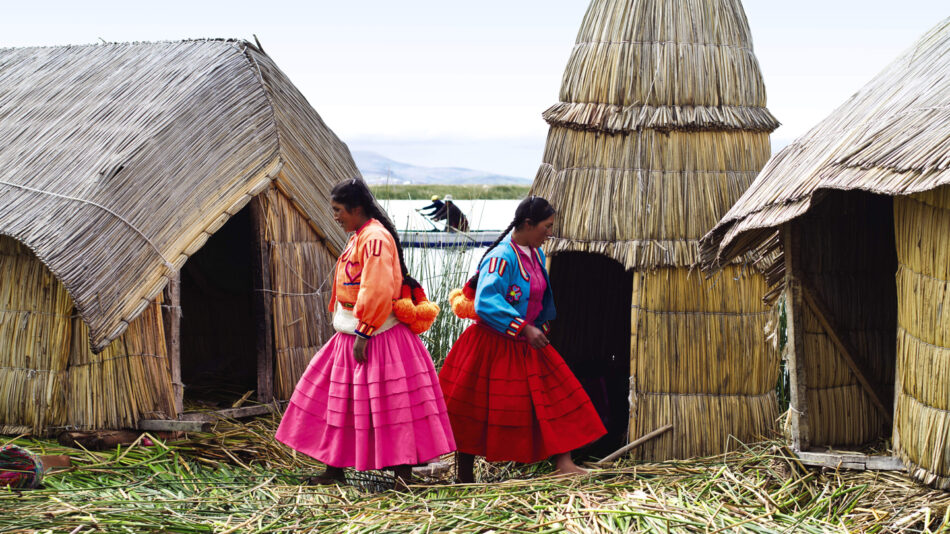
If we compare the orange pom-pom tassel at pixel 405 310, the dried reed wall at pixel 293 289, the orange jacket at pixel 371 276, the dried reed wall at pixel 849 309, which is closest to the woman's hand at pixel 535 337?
the orange pom-pom tassel at pixel 405 310

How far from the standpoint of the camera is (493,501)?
4691mm

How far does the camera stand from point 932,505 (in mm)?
4207

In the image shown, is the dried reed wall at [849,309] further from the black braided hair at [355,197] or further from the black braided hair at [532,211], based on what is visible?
the black braided hair at [355,197]

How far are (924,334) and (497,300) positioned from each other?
1.97m

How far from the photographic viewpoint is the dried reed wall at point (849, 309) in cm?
510

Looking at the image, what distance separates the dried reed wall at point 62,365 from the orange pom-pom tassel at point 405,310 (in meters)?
1.79

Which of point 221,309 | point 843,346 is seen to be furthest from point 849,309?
point 221,309

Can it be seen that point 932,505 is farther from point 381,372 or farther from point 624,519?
point 381,372

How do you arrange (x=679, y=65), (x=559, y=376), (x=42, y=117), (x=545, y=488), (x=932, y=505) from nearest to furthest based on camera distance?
1. (x=932, y=505)
2. (x=545, y=488)
3. (x=559, y=376)
4. (x=679, y=65)
5. (x=42, y=117)

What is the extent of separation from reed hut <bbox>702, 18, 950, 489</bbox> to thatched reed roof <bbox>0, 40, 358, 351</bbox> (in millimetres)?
2931

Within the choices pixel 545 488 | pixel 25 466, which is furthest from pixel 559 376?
pixel 25 466

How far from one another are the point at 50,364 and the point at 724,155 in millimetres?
4071

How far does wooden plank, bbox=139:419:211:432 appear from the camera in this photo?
19.8ft

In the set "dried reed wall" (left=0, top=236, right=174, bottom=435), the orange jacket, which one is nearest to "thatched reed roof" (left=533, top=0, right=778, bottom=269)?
the orange jacket
